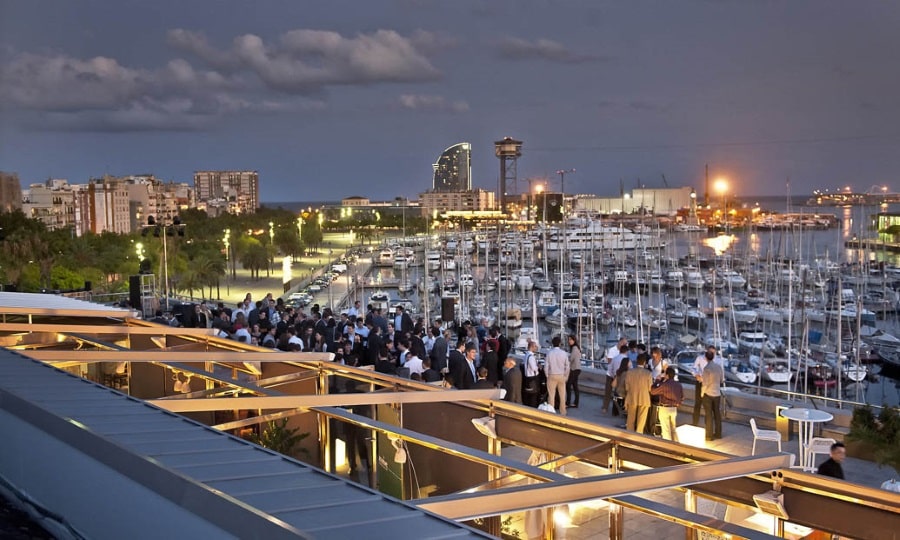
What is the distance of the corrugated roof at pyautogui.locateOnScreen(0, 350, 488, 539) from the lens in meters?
2.82

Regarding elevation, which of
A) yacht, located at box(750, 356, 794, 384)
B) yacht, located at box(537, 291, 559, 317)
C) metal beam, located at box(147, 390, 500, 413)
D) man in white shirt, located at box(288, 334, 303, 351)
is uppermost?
metal beam, located at box(147, 390, 500, 413)

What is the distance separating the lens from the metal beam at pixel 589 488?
3.64m

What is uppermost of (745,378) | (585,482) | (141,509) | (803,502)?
(141,509)

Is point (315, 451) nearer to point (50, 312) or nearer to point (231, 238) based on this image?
point (50, 312)

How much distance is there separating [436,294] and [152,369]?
2526 inches

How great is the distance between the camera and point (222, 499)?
2.58m

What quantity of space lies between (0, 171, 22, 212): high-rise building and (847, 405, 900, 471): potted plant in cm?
12942

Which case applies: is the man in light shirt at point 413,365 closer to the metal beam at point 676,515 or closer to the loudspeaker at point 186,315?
the loudspeaker at point 186,315

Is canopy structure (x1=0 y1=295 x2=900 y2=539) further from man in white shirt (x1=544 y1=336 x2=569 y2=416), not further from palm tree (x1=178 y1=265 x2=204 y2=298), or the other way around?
palm tree (x1=178 y1=265 x2=204 y2=298)

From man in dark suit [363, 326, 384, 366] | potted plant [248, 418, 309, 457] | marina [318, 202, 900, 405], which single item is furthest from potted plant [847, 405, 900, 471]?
marina [318, 202, 900, 405]

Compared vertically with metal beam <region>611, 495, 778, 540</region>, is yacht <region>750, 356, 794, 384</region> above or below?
below

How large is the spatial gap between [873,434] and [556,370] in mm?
4506

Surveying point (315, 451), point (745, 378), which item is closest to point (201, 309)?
point (315, 451)

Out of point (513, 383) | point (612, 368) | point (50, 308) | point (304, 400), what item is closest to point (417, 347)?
point (513, 383)
